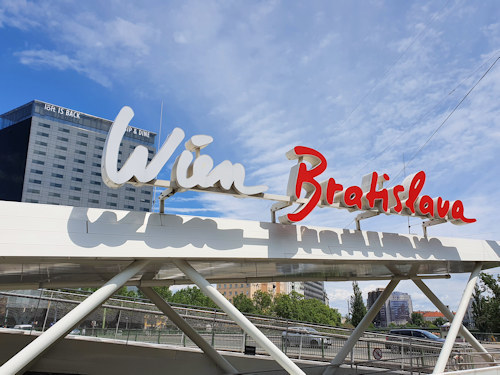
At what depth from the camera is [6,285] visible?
15445 millimetres

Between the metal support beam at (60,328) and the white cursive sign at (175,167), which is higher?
the white cursive sign at (175,167)

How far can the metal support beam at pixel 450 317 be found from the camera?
17.7 m

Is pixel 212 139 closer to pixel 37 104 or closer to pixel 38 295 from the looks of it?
pixel 38 295

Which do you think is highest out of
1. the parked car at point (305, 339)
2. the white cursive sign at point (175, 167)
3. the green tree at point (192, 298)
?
the white cursive sign at point (175, 167)

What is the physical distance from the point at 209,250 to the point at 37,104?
14512cm

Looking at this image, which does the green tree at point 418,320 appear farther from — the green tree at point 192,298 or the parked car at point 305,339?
the parked car at point 305,339

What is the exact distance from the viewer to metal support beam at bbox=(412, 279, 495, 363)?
17.7m

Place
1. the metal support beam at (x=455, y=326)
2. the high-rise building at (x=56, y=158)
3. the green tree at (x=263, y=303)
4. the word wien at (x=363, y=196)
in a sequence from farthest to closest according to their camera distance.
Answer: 1. the high-rise building at (x=56, y=158)
2. the green tree at (x=263, y=303)
3. the metal support beam at (x=455, y=326)
4. the word wien at (x=363, y=196)

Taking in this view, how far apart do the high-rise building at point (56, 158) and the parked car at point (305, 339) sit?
11591 centimetres

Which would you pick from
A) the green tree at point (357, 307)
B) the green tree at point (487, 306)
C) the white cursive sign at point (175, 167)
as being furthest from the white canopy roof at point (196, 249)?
the green tree at point (357, 307)

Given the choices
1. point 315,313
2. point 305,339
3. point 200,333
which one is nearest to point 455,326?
→ point 305,339

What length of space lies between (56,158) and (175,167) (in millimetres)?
142075

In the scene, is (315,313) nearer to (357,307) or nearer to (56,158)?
(357,307)

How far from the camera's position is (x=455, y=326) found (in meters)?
15.6
